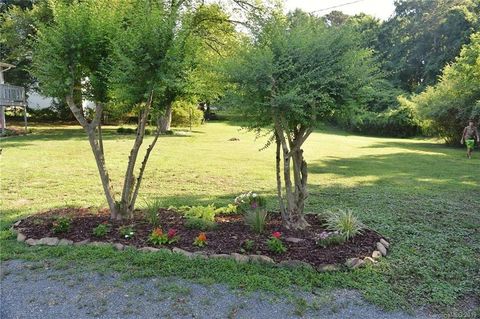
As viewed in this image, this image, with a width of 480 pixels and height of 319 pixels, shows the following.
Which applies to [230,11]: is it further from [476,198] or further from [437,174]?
[476,198]

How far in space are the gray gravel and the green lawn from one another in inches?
6.8

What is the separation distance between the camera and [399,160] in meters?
13.5

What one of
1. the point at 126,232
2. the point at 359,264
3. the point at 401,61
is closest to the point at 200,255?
the point at 126,232

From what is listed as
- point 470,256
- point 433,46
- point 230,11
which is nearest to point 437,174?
point 470,256

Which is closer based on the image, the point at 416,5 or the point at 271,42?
the point at 271,42

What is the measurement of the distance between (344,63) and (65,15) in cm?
335

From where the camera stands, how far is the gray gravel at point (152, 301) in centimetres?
299

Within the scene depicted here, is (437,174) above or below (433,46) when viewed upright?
below

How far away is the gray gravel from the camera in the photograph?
2.99 metres

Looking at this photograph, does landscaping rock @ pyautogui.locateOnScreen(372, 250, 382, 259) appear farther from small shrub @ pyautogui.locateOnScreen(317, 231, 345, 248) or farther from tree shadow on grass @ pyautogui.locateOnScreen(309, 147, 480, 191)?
tree shadow on grass @ pyautogui.locateOnScreen(309, 147, 480, 191)

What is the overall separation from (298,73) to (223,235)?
2.07 m

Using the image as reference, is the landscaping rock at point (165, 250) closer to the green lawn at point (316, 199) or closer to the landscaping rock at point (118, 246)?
Result: the green lawn at point (316, 199)

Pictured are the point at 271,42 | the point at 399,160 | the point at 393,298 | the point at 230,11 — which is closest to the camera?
the point at 393,298

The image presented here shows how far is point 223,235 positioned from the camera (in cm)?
461
